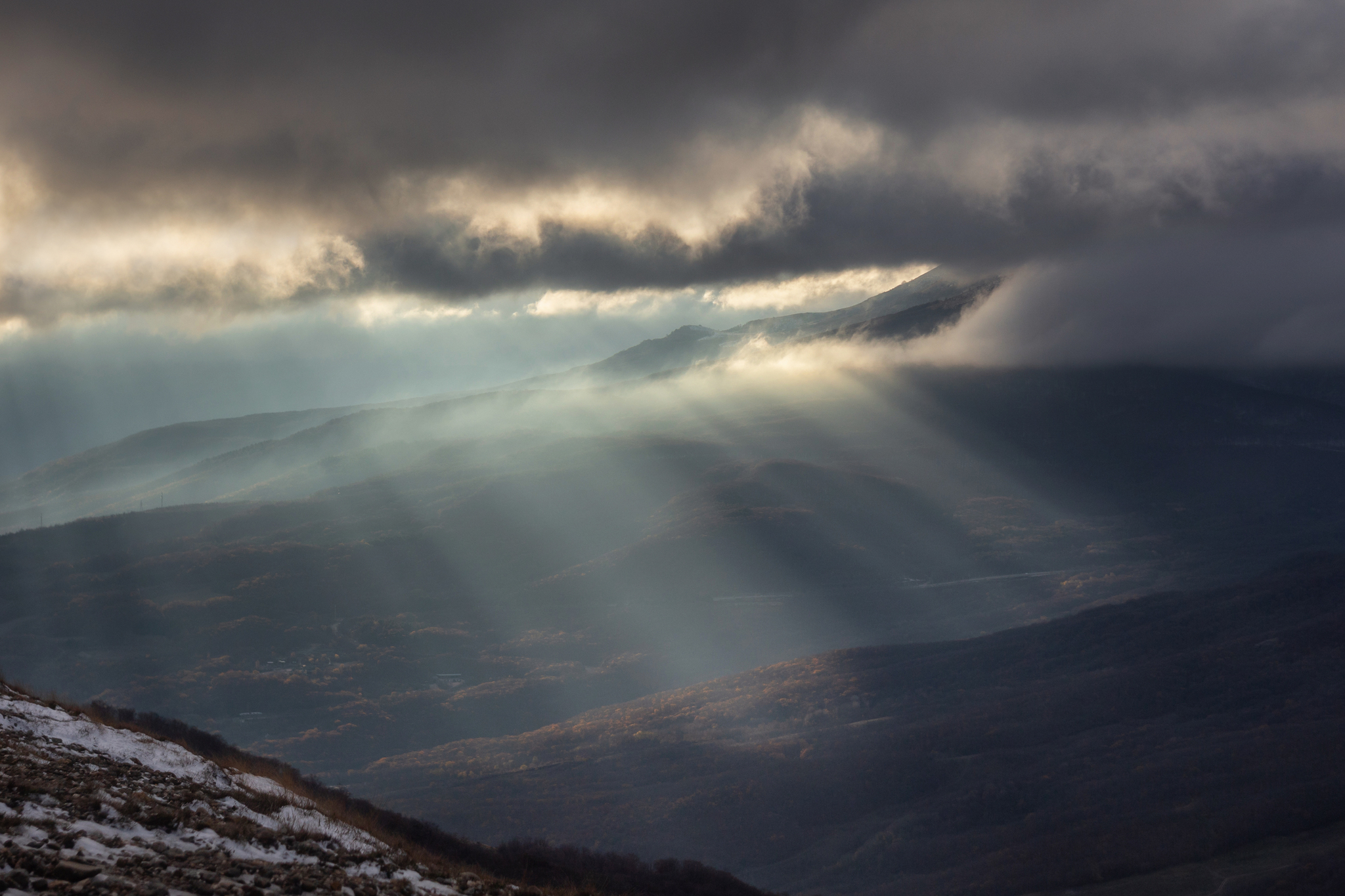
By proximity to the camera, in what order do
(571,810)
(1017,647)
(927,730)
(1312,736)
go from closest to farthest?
(571,810) → (1312,736) → (927,730) → (1017,647)

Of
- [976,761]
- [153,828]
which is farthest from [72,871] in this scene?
[976,761]

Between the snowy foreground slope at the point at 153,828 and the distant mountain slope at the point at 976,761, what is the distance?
68.9 meters

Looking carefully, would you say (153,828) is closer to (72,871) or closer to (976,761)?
(72,871)

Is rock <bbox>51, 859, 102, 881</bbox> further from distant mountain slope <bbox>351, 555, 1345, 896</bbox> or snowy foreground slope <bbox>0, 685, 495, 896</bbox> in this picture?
distant mountain slope <bbox>351, 555, 1345, 896</bbox>

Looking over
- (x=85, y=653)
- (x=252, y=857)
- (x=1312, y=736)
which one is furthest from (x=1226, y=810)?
(x=85, y=653)

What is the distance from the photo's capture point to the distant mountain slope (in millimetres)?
83250

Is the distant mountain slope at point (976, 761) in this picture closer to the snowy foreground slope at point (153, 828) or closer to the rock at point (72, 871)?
the snowy foreground slope at point (153, 828)

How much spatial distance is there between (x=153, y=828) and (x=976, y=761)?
109477mm

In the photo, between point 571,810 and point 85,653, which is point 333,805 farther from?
point 85,653

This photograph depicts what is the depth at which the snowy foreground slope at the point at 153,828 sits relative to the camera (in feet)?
40.1

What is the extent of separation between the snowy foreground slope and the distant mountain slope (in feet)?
226

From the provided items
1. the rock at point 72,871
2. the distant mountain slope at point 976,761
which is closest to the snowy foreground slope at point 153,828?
the rock at point 72,871

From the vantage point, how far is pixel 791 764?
111 metres

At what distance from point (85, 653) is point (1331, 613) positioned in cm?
26443
